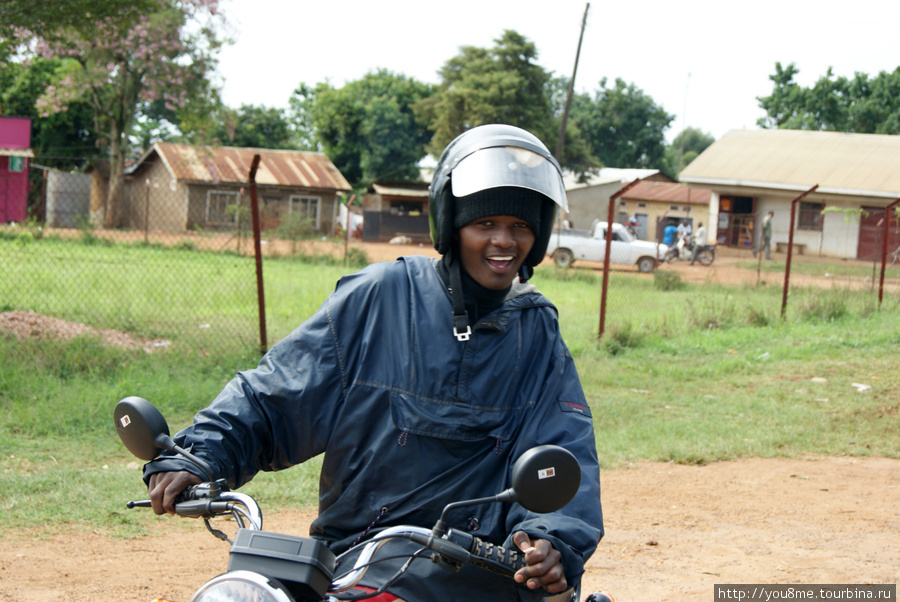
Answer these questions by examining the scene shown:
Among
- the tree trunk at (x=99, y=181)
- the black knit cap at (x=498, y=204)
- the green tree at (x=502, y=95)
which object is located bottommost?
the black knit cap at (x=498, y=204)

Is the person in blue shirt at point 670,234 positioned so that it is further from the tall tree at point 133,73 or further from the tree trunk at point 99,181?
the tree trunk at point 99,181

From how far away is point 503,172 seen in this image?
2.37 m

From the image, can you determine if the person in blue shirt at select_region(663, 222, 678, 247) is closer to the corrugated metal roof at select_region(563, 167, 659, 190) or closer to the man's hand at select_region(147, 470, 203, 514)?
the corrugated metal roof at select_region(563, 167, 659, 190)

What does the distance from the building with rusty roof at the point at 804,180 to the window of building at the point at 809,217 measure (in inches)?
1.6

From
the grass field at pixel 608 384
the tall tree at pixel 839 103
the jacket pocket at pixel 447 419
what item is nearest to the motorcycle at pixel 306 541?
the jacket pocket at pixel 447 419

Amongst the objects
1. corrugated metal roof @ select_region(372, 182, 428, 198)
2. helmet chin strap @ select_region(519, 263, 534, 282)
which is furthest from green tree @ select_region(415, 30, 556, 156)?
helmet chin strap @ select_region(519, 263, 534, 282)

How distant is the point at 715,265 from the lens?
17859 millimetres

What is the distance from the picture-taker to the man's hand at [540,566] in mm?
1860

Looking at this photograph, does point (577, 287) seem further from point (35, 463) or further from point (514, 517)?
point (514, 517)

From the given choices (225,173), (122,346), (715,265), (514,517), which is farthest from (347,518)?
(225,173)

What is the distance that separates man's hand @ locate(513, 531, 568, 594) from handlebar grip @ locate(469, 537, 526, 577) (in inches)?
0.9

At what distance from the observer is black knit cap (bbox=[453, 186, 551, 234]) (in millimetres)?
2439

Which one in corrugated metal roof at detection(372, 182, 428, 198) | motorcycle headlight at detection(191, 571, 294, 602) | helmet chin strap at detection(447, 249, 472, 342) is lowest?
motorcycle headlight at detection(191, 571, 294, 602)

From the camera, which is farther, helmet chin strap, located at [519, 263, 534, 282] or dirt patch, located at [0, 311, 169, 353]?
dirt patch, located at [0, 311, 169, 353]
